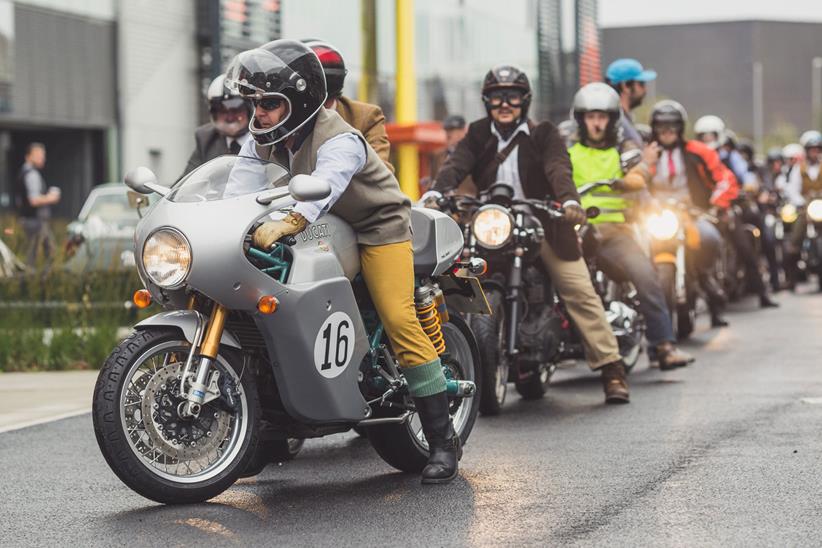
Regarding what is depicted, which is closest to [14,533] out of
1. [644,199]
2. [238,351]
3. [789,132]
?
[238,351]

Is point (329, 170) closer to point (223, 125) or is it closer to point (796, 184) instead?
point (223, 125)

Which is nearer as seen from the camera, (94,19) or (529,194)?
(529,194)

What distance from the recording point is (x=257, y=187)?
20.4ft

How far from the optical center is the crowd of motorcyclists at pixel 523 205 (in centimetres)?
621

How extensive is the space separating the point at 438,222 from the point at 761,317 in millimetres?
9849

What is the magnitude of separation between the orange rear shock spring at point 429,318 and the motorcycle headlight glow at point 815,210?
14.0 meters

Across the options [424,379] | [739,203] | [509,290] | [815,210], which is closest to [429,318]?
[424,379]

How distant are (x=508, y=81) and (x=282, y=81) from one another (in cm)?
305

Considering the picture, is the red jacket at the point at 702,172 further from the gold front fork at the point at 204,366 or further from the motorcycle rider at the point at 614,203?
the gold front fork at the point at 204,366

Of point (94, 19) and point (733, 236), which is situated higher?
point (94, 19)

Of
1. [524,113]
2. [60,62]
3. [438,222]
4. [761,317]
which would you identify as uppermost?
[60,62]

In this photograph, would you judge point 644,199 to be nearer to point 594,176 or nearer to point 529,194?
point 594,176

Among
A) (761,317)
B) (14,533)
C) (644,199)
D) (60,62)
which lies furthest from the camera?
(60,62)

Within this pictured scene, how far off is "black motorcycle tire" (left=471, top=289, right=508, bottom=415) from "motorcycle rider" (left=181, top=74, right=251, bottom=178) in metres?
1.63
